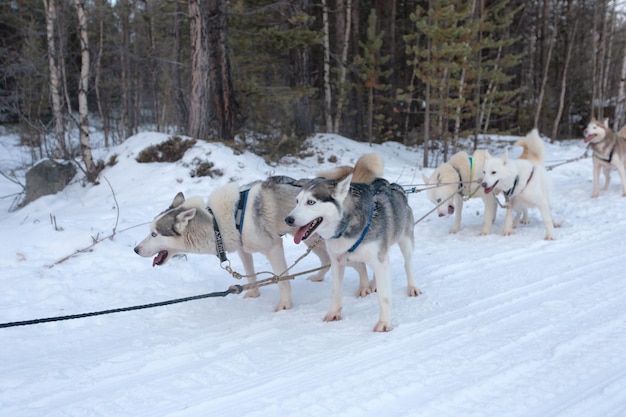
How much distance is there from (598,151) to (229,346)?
8.85 meters

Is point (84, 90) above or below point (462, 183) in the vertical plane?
above

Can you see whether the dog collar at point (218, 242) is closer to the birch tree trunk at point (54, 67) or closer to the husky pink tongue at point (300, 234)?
the husky pink tongue at point (300, 234)

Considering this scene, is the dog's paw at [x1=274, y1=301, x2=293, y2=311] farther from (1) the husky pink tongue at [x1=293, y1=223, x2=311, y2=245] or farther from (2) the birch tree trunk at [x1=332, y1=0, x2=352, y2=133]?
(2) the birch tree trunk at [x1=332, y1=0, x2=352, y2=133]

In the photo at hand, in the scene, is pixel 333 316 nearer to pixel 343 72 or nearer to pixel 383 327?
pixel 383 327

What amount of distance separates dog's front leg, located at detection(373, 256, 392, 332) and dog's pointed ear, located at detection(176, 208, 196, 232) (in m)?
1.78

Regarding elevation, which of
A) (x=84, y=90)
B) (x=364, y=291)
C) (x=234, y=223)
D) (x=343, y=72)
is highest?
(x=343, y=72)

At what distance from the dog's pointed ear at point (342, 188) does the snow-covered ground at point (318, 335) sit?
118 cm

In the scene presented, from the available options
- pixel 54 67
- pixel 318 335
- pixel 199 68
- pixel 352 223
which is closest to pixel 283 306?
pixel 318 335

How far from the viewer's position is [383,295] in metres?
3.81

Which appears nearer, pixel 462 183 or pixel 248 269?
pixel 248 269

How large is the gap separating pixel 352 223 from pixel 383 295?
685mm

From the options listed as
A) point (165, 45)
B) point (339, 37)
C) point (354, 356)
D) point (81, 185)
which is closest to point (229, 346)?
point (354, 356)

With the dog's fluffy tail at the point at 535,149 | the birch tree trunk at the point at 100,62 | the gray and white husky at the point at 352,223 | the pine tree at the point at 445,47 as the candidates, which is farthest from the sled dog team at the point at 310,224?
the birch tree trunk at the point at 100,62

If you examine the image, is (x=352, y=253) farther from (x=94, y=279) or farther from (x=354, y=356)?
(x=94, y=279)
